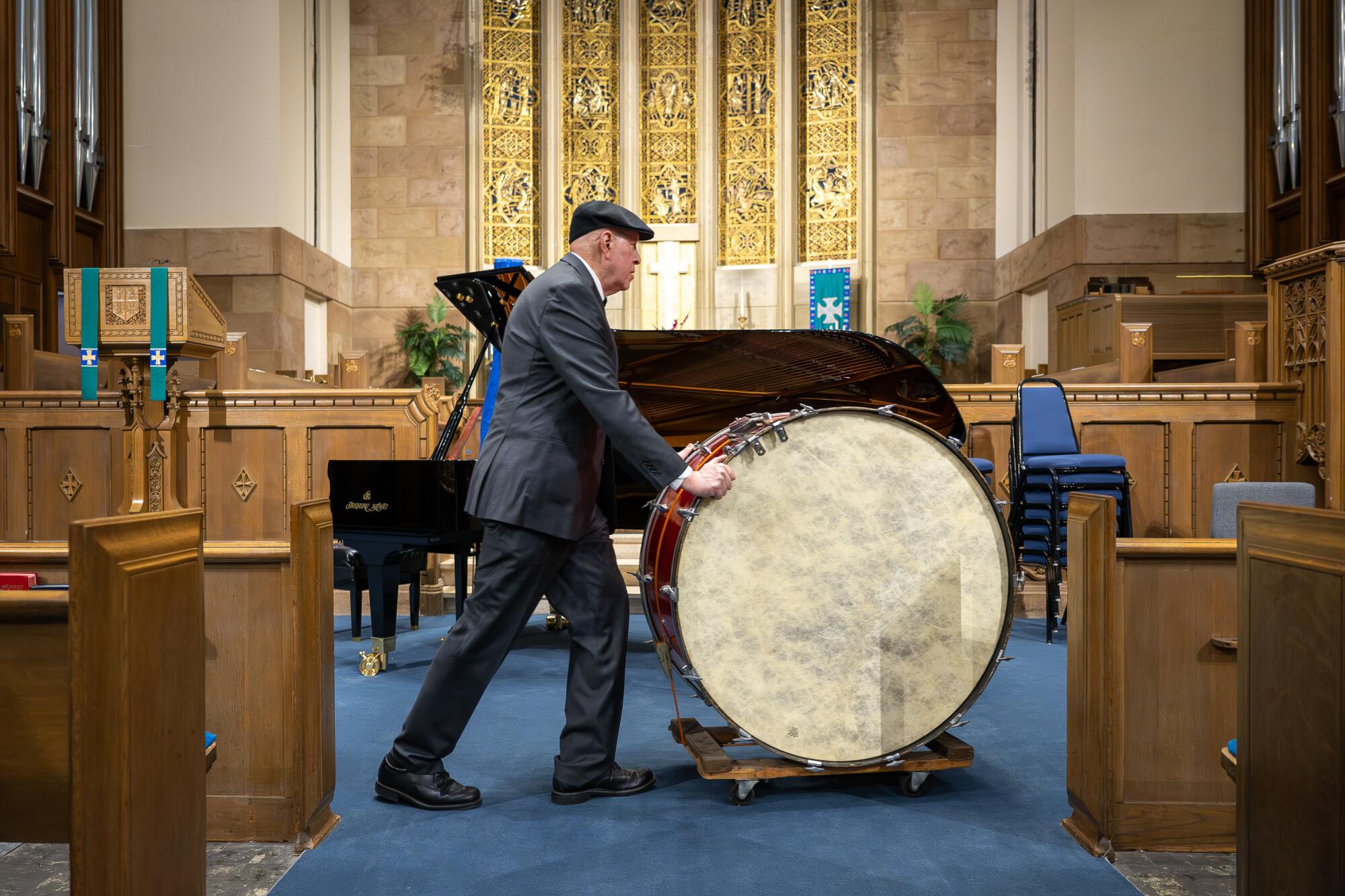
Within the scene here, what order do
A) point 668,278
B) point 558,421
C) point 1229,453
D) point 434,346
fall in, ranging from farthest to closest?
point 668,278, point 434,346, point 1229,453, point 558,421

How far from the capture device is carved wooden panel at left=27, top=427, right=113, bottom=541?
6262mm

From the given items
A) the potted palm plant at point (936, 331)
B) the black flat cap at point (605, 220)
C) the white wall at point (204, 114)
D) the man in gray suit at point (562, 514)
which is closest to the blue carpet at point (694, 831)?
the man in gray suit at point (562, 514)

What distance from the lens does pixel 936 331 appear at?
1189cm

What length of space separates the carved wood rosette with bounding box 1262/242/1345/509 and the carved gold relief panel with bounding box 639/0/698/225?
28.5 feet

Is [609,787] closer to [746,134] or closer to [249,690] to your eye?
[249,690]

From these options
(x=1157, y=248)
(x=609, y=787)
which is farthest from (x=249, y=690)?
(x=1157, y=248)

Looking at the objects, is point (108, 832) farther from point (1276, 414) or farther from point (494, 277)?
point (1276, 414)

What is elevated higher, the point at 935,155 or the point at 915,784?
the point at 935,155

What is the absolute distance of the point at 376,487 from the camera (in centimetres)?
445

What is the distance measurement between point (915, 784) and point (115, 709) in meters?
2.03

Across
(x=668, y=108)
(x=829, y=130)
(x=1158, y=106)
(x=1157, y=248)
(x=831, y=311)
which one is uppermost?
(x=668, y=108)

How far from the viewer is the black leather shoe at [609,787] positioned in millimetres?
2752

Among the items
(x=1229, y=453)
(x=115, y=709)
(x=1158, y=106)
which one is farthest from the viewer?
(x=1158, y=106)

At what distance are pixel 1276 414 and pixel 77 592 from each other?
614cm
